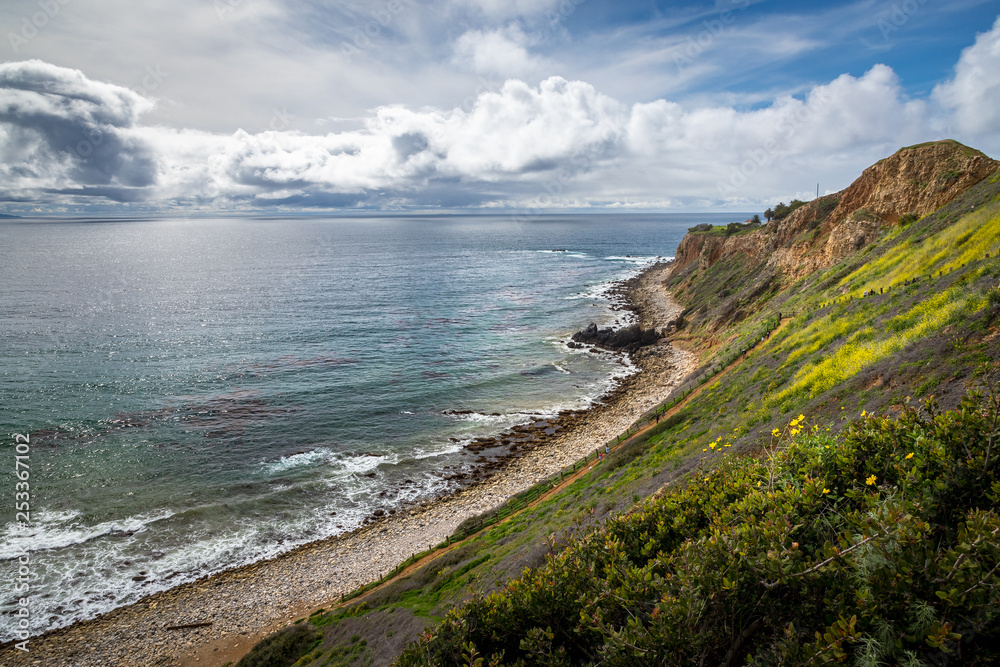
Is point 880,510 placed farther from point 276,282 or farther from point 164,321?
point 276,282

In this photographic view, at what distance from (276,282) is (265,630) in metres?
99.6

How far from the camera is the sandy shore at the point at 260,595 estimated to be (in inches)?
771

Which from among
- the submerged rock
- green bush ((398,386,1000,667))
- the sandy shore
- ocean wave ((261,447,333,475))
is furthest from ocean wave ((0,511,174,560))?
the submerged rock

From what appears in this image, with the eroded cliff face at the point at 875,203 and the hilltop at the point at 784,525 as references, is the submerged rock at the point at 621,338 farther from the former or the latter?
the hilltop at the point at 784,525

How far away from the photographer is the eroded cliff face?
35125 mm

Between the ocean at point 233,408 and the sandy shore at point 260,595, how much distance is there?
111 centimetres

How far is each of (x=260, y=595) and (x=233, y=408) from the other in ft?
75.9

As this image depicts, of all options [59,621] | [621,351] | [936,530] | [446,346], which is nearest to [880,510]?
[936,530]

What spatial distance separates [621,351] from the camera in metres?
56.9

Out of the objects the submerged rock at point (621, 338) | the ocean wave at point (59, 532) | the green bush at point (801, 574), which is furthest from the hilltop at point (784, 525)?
the submerged rock at point (621, 338)

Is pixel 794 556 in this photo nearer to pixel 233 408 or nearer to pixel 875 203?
pixel 233 408

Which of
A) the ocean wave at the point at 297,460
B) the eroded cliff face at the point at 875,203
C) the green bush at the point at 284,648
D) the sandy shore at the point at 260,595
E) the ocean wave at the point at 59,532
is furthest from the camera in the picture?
the eroded cliff face at the point at 875,203

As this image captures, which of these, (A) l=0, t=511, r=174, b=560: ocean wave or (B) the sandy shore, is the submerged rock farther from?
(A) l=0, t=511, r=174, b=560: ocean wave

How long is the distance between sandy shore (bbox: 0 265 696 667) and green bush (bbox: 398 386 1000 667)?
1822 cm
